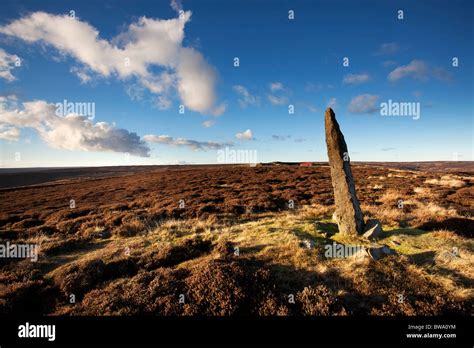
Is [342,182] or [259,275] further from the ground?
[342,182]

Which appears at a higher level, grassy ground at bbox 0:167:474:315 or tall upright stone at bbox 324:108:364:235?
tall upright stone at bbox 324:108:364:235

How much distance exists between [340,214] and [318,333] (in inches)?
223

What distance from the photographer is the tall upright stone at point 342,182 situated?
30.2 feet

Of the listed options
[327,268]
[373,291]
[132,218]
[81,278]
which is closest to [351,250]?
[327,268]

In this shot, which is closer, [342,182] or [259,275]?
[259,275]

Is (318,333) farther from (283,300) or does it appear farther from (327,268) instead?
(327,268)

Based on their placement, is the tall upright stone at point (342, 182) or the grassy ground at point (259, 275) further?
the tall upright stone at point (342, 182)

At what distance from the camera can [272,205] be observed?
1664 centimetres

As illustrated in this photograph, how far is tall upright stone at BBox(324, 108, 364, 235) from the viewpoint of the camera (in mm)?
9203

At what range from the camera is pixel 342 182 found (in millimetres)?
9578

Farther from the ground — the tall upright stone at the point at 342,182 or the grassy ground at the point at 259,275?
the tall upright stone at the point at 342,182

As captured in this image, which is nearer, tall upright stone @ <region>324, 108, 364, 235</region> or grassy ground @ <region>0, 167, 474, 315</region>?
grassy ground @ <region>0, 167, 474, 315</region>

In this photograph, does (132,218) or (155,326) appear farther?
(132,218)

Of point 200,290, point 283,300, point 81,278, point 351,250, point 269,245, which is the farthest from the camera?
point 269,245
